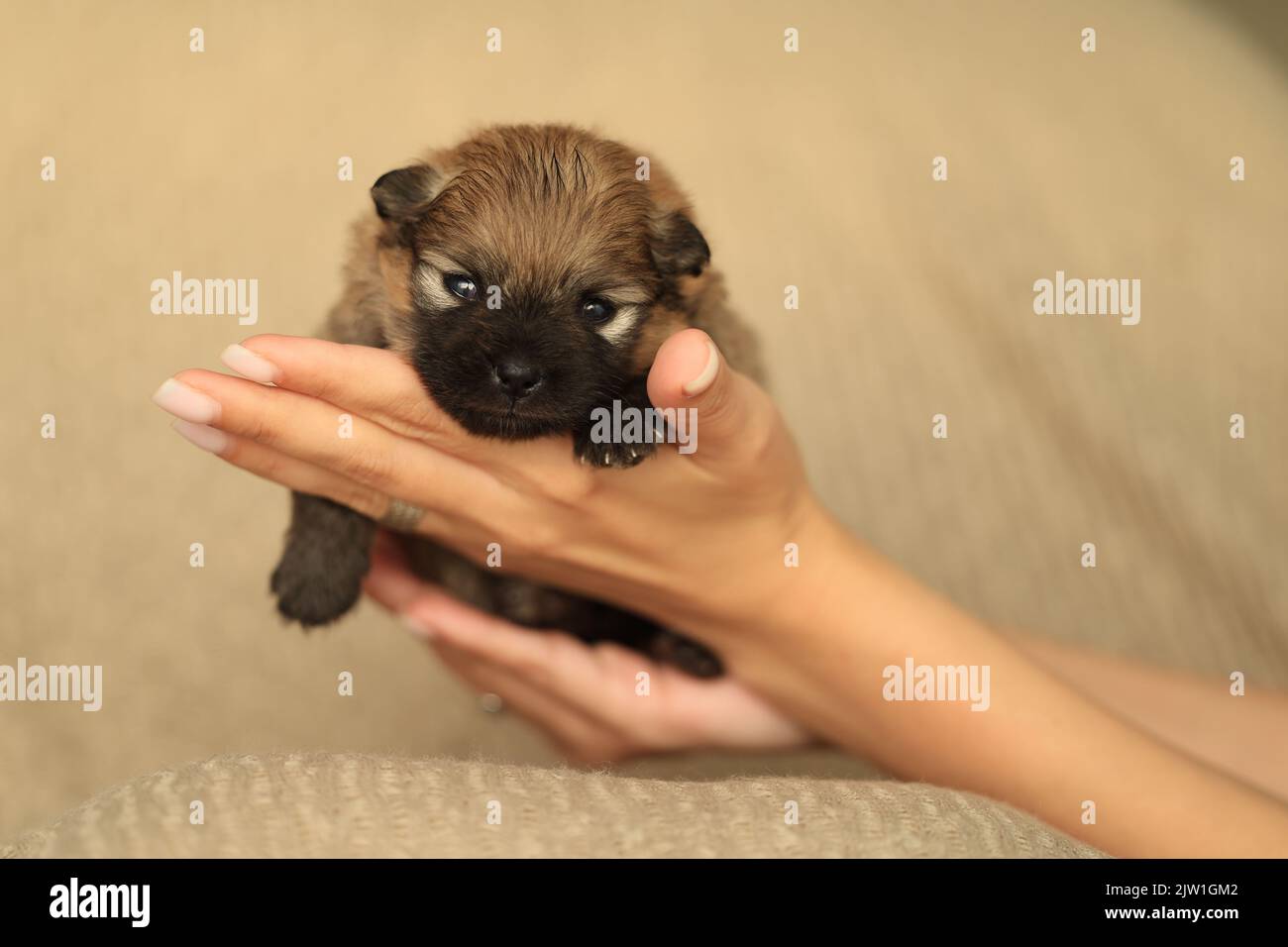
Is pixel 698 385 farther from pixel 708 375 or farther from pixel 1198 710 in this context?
pixel 1198 710

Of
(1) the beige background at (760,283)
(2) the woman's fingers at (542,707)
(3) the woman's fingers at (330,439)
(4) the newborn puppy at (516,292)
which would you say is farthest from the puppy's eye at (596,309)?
(1) the beige background at (760,283)

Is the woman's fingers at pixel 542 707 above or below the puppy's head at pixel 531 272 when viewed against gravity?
below

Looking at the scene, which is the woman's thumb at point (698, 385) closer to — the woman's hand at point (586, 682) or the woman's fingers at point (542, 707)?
the woman's hand at point (586, 682)

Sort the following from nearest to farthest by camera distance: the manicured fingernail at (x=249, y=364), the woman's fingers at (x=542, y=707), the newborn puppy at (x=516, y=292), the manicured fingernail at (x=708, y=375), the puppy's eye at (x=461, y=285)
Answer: the manicured fingernail at (x=708, y=375)
the manicured fingernail at (x=249, y=364)
the newborn puppy at (x=516, y=292)
the puppy's eye at (x=461, y=285)
the woman's fingers at (x=542, y=707)

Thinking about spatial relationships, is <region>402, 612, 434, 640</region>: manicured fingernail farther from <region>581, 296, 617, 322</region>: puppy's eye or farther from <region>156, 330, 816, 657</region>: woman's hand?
<region>581, 296, 617, 322</region>: puppy's eye

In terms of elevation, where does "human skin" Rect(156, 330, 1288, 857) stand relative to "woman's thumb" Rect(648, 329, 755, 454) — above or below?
below

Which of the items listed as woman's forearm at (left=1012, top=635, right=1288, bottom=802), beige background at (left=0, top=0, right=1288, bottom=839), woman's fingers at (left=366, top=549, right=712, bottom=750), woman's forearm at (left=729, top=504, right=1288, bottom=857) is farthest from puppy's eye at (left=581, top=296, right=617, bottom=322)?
beige background at (left=0, top=0, right=1288, bottom=839)
